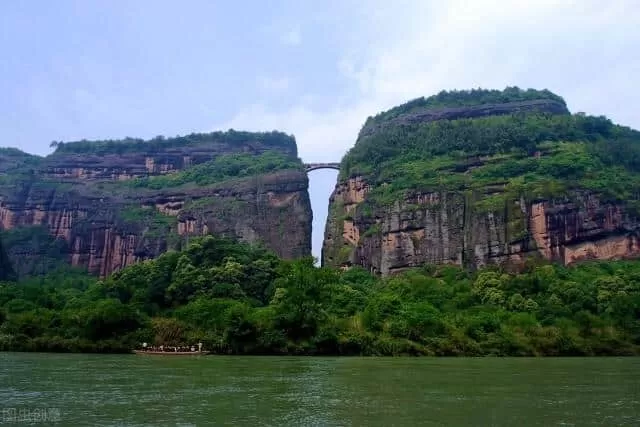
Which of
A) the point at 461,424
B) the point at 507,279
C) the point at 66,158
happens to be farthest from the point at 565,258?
the point at 66,158

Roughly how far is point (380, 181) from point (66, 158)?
52.1 meters

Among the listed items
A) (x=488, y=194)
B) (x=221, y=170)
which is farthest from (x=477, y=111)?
(x=221, y=170)

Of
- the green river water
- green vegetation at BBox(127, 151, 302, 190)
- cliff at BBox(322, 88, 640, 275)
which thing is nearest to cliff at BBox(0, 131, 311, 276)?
green vegetation at BBox(127, 151, 302, 190)

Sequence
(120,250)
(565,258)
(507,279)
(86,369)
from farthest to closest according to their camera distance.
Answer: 1. (120,250)
2. (565,258)
3. (507,279)
4. (86,369)

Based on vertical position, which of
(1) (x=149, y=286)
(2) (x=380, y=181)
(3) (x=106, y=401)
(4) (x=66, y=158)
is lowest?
(3) (x=106, y=401)

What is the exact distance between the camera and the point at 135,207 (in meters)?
86.2

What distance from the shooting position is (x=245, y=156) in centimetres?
10056

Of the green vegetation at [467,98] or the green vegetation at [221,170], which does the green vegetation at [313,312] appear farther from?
the green vegetation at [467,98]

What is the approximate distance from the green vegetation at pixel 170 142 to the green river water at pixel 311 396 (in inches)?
3151

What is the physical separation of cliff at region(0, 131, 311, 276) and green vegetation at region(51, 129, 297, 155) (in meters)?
2.97

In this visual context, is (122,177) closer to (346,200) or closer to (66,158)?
(66,158)

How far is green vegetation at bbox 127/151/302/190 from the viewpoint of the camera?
9025 centimetres

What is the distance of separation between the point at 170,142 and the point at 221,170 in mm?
16258

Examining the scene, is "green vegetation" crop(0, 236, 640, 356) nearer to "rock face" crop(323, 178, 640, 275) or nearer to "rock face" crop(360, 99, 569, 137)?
"rock face" crop(323, 178, 640, 275)
